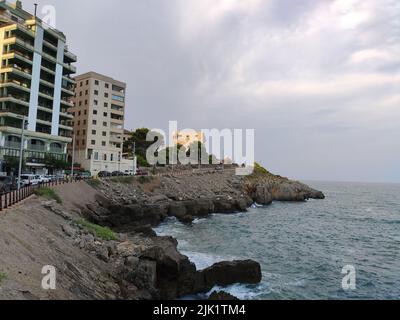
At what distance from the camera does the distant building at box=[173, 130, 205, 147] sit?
410 feet

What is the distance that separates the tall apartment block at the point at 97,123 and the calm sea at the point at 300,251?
40.7 meters

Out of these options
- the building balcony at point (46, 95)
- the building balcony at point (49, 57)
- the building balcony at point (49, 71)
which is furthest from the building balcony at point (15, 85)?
the building balcony at point (49, 57)

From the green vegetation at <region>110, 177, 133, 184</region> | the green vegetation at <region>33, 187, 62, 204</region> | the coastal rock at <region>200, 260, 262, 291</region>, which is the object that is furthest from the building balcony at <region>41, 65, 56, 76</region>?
the coastal rock at <region>200, 260, 262, 291</region>

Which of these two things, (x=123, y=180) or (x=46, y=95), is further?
(x=46, y=95)

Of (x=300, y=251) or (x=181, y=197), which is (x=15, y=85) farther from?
(x=300, y=251)

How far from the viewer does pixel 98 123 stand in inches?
3268

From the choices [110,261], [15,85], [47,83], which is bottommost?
[110,261]

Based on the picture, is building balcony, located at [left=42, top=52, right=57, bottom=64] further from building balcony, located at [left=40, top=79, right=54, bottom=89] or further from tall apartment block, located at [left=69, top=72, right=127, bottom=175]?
tall apartment block, located at [left=69, top=72, right=127, bottom=175]

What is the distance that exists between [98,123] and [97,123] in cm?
25

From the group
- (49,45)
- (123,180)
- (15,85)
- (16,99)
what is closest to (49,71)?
(49,45)

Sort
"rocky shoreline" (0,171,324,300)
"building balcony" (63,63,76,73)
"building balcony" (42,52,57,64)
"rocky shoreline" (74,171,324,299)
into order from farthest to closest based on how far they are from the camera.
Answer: "building balcony" (63,63,76,73)
"building balcony" (42,52,57,64)
"rocky shoreline" (74,171,324,299)
"rocky shoreline" (0,171,324,300)

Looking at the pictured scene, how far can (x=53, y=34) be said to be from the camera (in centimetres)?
6950
